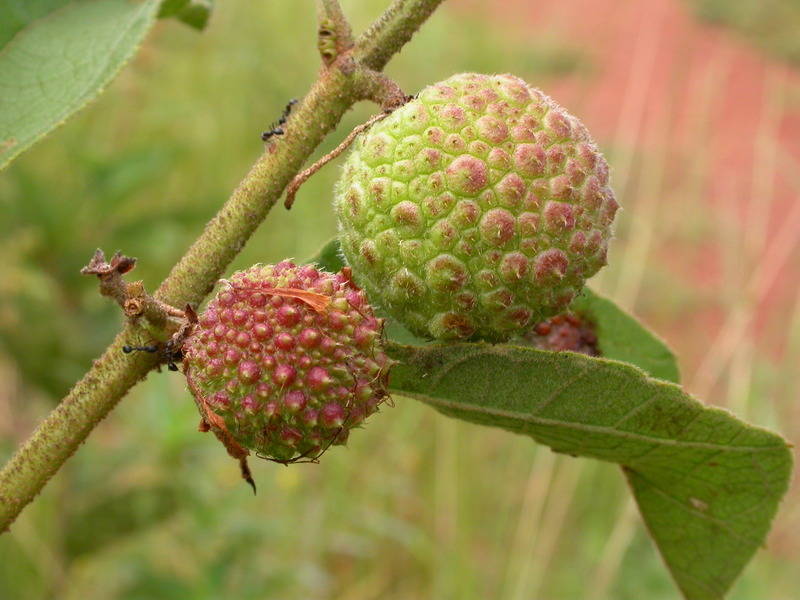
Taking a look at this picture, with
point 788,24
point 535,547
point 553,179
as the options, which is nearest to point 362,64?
point 553,179

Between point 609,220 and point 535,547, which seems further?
point 535,547

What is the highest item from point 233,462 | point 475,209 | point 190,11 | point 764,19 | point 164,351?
point 190,11

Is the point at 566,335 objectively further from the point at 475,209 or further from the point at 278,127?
the point at 278,127

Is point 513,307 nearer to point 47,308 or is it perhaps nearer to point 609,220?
point 609,220

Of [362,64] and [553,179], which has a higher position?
[362,64]

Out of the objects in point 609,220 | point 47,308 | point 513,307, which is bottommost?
point 47,308

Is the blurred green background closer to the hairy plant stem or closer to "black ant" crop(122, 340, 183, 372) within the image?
the hairy plant stem

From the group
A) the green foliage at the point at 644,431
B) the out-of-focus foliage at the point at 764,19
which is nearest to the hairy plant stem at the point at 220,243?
the green foliage at the point at 644,431

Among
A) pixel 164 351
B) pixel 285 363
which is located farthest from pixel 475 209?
pixel 164 351
